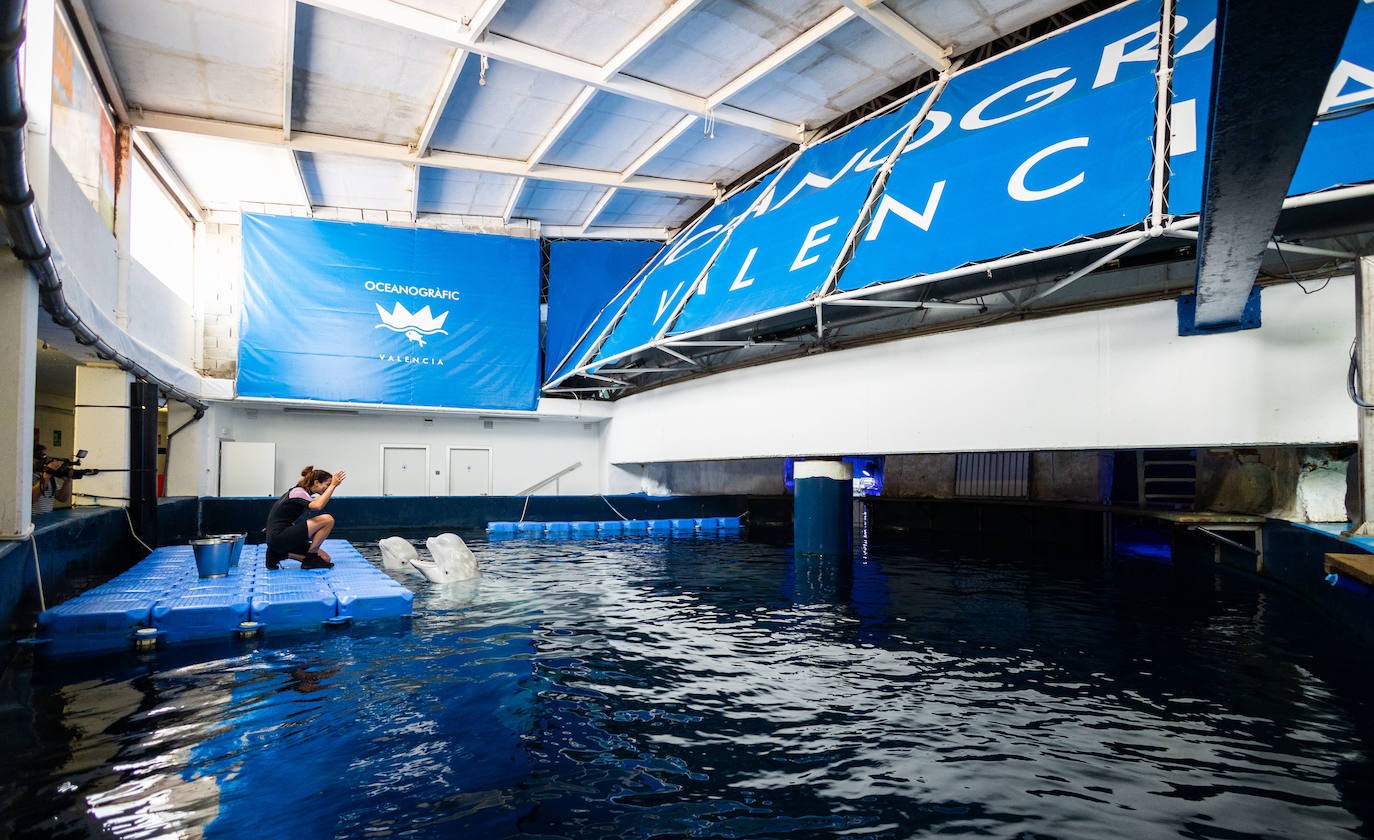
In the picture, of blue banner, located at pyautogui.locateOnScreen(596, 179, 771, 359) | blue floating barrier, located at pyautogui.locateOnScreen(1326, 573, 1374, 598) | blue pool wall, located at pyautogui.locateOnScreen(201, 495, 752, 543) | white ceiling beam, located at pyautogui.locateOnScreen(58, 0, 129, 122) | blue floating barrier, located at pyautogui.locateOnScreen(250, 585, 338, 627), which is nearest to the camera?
blue floating barrier, located at pyautogui.locateOnScreen(1326, 573, 1374, 598)

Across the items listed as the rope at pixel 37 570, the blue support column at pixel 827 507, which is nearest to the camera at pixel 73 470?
the rope at pixel 37 570

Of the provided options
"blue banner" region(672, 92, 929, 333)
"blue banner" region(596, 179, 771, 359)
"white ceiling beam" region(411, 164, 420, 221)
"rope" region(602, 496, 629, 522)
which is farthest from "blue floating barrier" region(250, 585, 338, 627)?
"rope" region(602, 496, 629, 522)

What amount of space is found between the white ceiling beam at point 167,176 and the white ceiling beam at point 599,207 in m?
10.7

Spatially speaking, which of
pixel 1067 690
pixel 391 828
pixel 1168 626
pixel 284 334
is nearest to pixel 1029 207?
pixel 1168 626

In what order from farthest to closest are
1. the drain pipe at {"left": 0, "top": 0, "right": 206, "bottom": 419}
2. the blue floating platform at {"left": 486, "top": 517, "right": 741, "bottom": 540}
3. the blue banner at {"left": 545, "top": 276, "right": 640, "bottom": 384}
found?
the blue banner at {"left": 545, "top": 276, "right": 640, "bottom": 384} < the blue floating platform at {"left": 486, "top": 517, "right": 741, "bottom": 540} < the drain pipe at {"left": 0, "top": 0, "right": 206, "bottom": 419}

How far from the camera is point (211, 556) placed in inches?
351

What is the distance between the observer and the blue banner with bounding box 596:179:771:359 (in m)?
15.5

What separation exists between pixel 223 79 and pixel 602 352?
942cm

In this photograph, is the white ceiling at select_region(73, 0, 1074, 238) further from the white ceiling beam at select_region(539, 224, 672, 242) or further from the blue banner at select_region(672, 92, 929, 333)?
the white ceiling beam at select_region(539, 224, 672, 242)

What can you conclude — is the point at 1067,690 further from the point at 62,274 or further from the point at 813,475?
the point at 62,274

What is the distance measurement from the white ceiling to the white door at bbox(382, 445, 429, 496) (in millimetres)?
7826

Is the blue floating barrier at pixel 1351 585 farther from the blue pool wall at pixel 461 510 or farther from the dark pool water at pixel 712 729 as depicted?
the blue pool wall at pixel 461 510

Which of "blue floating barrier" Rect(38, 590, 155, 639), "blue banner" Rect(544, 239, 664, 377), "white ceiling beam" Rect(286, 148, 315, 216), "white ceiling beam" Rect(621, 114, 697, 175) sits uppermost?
"white ceiling beam" Rect(621, 114, 697, 175)

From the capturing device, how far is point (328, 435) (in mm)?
21484
